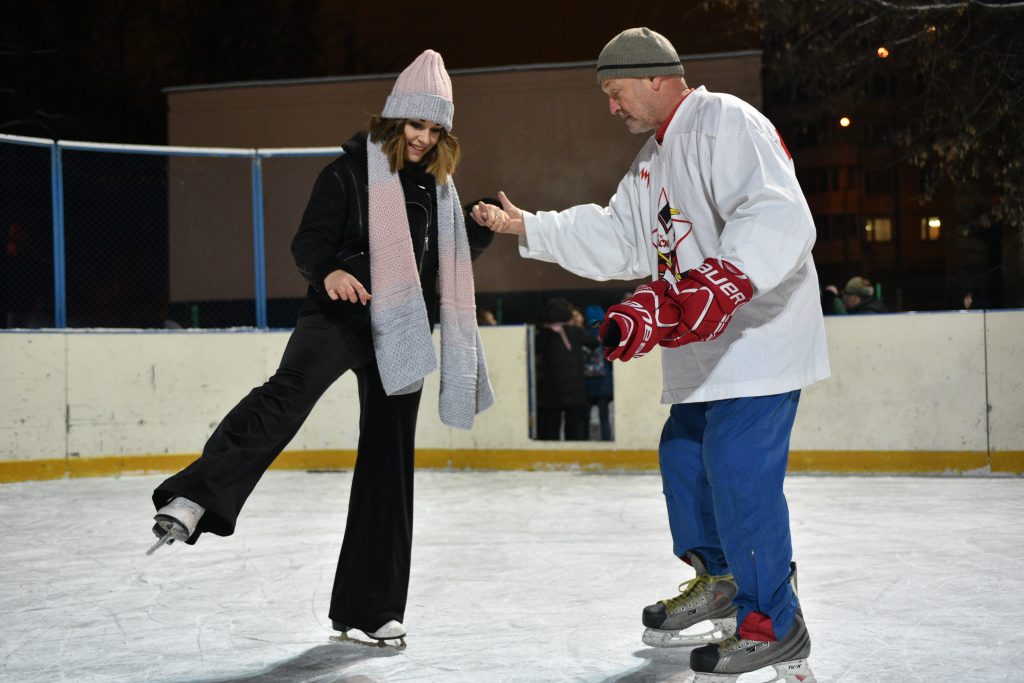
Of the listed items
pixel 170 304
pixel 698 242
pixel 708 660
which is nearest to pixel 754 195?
pixel 698 242

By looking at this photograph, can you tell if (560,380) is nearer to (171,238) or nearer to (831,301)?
(831,301)

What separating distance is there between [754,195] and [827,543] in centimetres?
255

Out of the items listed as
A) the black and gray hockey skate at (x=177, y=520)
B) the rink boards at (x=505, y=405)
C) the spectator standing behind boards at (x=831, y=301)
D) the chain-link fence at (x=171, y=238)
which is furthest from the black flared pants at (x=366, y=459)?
the chain-link fence at (x=171, y=238)

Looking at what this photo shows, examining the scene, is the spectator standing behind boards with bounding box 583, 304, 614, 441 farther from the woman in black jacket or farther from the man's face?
the man's face

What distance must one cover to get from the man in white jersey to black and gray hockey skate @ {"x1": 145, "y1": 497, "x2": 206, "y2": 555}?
94 cm

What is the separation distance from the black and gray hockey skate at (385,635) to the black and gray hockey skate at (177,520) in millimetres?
580

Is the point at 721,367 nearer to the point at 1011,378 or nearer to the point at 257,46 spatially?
the point at 1011,378

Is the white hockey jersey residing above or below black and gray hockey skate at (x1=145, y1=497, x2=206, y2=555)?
above

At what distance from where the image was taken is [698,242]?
93.4 inches

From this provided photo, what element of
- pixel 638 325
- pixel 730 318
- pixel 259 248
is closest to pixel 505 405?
pixel 259 248

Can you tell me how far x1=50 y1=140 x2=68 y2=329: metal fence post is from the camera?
7039 millimetres

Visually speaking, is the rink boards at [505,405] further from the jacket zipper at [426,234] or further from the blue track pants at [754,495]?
the blue track pants at [754,495]

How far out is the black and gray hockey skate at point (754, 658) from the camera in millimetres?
2270

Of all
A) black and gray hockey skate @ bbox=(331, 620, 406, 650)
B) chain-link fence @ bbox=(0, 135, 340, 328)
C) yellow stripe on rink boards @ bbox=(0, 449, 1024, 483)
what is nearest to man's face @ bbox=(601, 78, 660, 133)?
black and gray hockey skate @ bbox=(331, 620, 406, 650)
